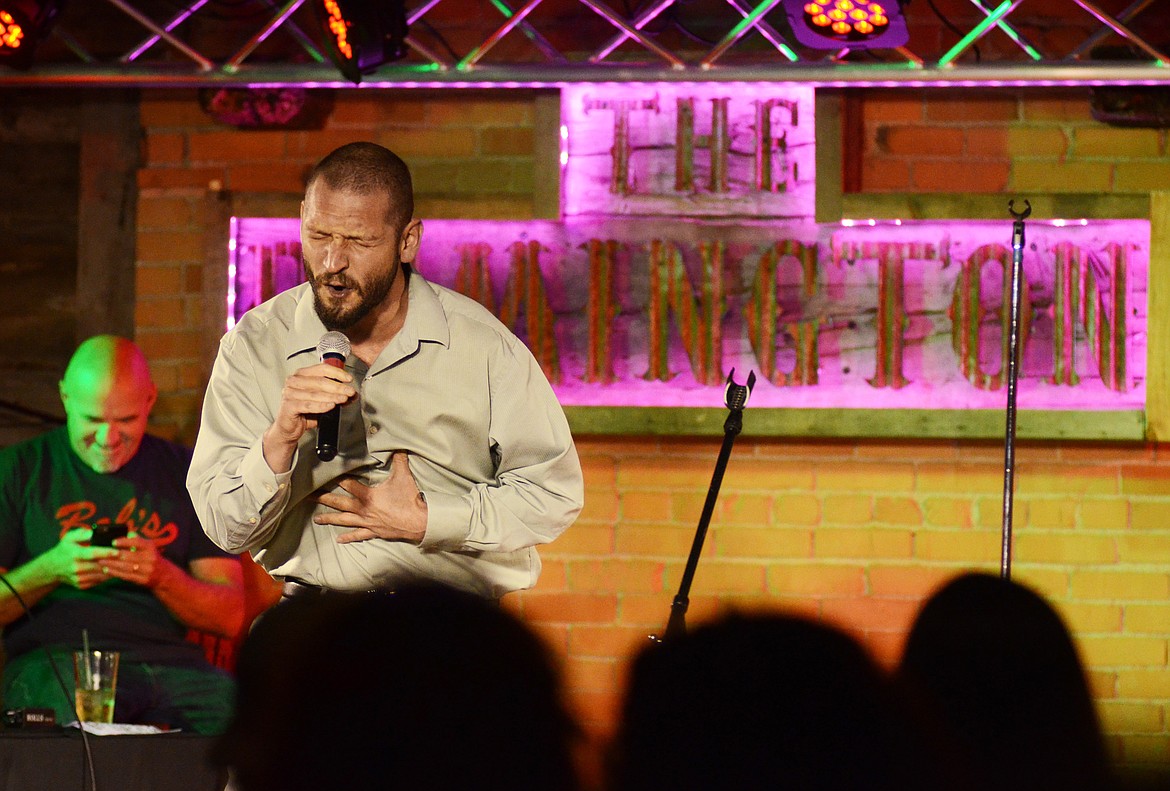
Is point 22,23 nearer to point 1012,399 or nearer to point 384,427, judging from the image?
point 384,427

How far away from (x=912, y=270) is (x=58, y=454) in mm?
2824

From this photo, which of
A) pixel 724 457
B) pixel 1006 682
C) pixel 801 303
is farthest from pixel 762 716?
pixel 801 303

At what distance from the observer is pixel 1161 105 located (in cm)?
438

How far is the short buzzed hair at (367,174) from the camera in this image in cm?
238

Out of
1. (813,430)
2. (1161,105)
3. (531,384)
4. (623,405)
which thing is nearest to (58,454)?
(623,405)

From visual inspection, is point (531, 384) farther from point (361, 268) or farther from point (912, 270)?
point (912, 270)

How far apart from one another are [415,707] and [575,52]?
3874mm

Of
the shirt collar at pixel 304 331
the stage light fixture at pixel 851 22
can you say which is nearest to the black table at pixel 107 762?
the shirt collar at pixel 304 331

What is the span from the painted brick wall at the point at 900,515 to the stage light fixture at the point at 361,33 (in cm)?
68

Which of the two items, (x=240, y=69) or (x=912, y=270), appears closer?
(x=240, y=69)

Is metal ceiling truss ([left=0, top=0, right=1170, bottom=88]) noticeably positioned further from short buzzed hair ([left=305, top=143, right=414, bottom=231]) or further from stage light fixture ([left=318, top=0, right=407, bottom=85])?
short buzzed hair ([left=305, top=143, right=414, bottom=231])

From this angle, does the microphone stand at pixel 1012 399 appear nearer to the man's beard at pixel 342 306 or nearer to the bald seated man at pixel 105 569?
the man's beard at pixel 342 306

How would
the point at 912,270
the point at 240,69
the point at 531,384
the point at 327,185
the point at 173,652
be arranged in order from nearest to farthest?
the point at 327,185, the point at 531,384, the point at 173,652, the point at 240,69, the point at 912,270

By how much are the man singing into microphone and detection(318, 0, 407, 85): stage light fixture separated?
1412 millimetres
